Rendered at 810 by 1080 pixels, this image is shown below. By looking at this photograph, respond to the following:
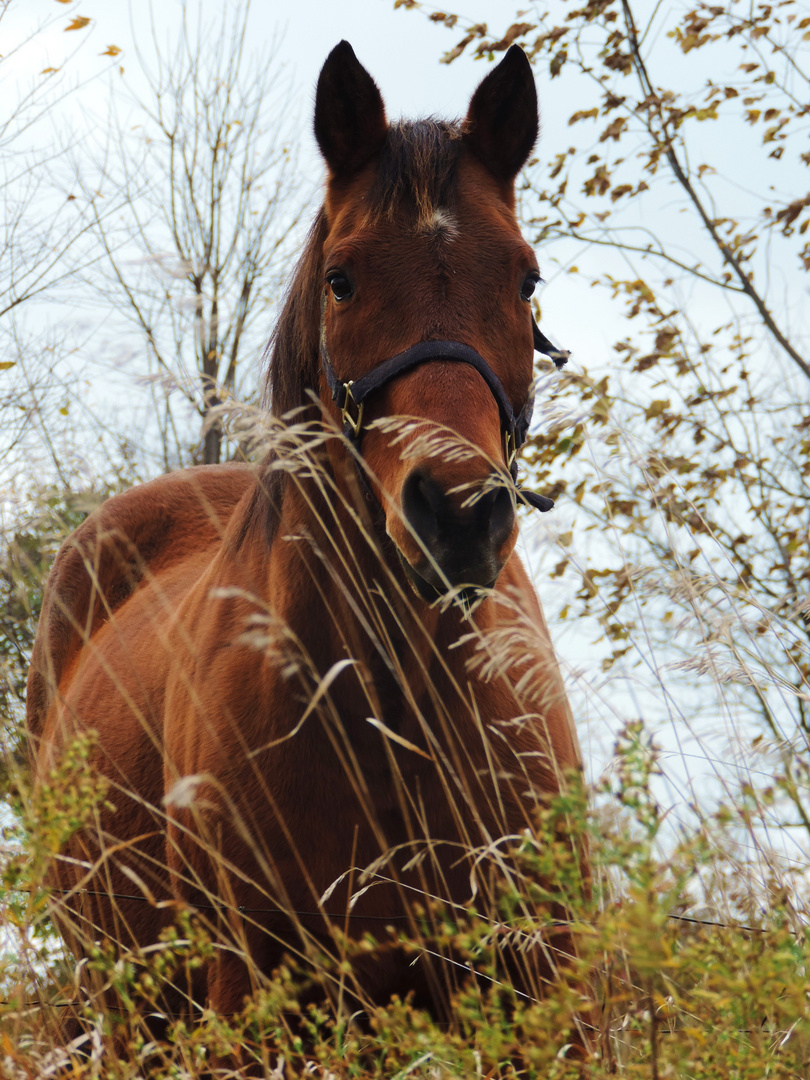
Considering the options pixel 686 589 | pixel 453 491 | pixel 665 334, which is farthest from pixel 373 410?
pixel 665 334

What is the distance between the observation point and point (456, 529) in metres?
2.01

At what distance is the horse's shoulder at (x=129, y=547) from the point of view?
15.3 feet

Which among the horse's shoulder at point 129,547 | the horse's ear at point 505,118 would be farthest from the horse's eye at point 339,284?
the horse's shoulder at point 129,547

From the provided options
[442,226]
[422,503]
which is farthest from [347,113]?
[422,503]

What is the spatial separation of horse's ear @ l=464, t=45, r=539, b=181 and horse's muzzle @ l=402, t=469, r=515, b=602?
4.18ft

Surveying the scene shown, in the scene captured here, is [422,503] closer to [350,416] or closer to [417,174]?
[350,416]

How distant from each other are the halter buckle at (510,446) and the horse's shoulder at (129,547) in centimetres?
228

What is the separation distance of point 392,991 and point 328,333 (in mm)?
1727

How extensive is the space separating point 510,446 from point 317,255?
882mm

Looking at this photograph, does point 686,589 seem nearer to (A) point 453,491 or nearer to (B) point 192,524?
(A) point 453,491

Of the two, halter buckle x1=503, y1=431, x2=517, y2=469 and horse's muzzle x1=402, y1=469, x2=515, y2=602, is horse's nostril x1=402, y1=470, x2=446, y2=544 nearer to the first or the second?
horse's muzzle x1=402, y1=469, x2=515, y2=602

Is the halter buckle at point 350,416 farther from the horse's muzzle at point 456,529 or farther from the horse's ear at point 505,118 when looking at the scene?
the horse's ear at point 505,118

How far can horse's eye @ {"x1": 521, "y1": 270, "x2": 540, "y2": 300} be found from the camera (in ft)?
8.44

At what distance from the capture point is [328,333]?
2.58m
